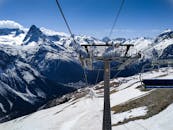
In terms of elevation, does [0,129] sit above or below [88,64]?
below

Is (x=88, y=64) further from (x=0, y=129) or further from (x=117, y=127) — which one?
(x=0, y=129)

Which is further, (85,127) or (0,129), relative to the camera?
(0,129)

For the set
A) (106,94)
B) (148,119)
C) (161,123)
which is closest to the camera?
(106,94)

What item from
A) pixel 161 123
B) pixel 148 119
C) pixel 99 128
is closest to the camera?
pixel 161 123

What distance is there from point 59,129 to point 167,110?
3429cm

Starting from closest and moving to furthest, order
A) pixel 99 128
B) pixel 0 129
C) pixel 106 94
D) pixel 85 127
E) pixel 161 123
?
pixel 106 94, pixel 161 123, pixel 99 128, pixel 85 127, pixel 0 129

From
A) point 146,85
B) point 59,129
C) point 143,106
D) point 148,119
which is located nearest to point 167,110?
point 148,119

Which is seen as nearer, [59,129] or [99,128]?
[99,128]

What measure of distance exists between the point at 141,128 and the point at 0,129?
112 m

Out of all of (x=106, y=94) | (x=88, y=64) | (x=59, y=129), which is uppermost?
(x=88, y=64)

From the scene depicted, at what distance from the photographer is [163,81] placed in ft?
112

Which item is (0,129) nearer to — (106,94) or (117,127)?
(117,127)

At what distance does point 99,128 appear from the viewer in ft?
211

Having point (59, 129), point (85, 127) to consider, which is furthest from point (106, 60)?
point (59, 129)
